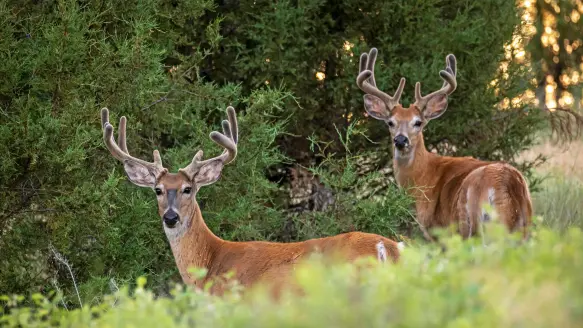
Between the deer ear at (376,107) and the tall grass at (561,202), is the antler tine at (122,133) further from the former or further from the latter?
the tall grass at (561,202)

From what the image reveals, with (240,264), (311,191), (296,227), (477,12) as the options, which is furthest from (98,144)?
(477,12)

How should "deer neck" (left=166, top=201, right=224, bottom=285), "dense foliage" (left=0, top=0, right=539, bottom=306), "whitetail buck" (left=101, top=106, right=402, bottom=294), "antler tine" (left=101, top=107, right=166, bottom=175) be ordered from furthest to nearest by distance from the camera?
"dense foliage" (left=0, top=0, right=539, bottom=306) → "antler tine" (left=101, top=107, right=166, bottom=175) → "deer neck" (left=166, top=201, right=224, bottom=285) → "whitetail buck" (left=101, top=106, right=402, bottom=294)

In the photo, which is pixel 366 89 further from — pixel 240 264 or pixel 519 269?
pixel 519 269

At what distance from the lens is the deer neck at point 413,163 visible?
1038cm

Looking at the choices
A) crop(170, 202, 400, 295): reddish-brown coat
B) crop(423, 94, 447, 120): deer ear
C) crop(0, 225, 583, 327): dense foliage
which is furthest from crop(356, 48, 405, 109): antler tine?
crop(0, 225, 583, 327): dense foliage

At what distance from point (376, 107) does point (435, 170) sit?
81 centimetres

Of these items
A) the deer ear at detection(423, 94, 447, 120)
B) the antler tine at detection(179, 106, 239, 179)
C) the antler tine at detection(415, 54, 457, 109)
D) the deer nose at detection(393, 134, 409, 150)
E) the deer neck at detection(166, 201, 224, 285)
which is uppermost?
the antler tine at detection(415, 54, 457, 109)

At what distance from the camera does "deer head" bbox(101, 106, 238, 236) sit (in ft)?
25.4

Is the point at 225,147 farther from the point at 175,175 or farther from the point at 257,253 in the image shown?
the point at 257,253

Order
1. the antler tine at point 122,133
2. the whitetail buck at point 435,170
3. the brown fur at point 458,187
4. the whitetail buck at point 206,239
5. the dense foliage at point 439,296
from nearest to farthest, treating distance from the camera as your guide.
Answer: the dense foliage at point 439,296
the whitetail buck at point 206,239
the antler tine at point 122,133
the brown fur at point 458,187
the whitetail buck at point 435,170

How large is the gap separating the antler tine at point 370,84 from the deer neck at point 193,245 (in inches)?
119

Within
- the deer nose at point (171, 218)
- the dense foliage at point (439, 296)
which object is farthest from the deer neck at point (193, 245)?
the dense foliage at point (439, 296)

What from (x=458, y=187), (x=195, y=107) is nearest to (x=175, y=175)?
(x=195, y=107)

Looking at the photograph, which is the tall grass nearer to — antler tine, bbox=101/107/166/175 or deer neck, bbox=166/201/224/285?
deer neck, bbox=166/201/224/285
